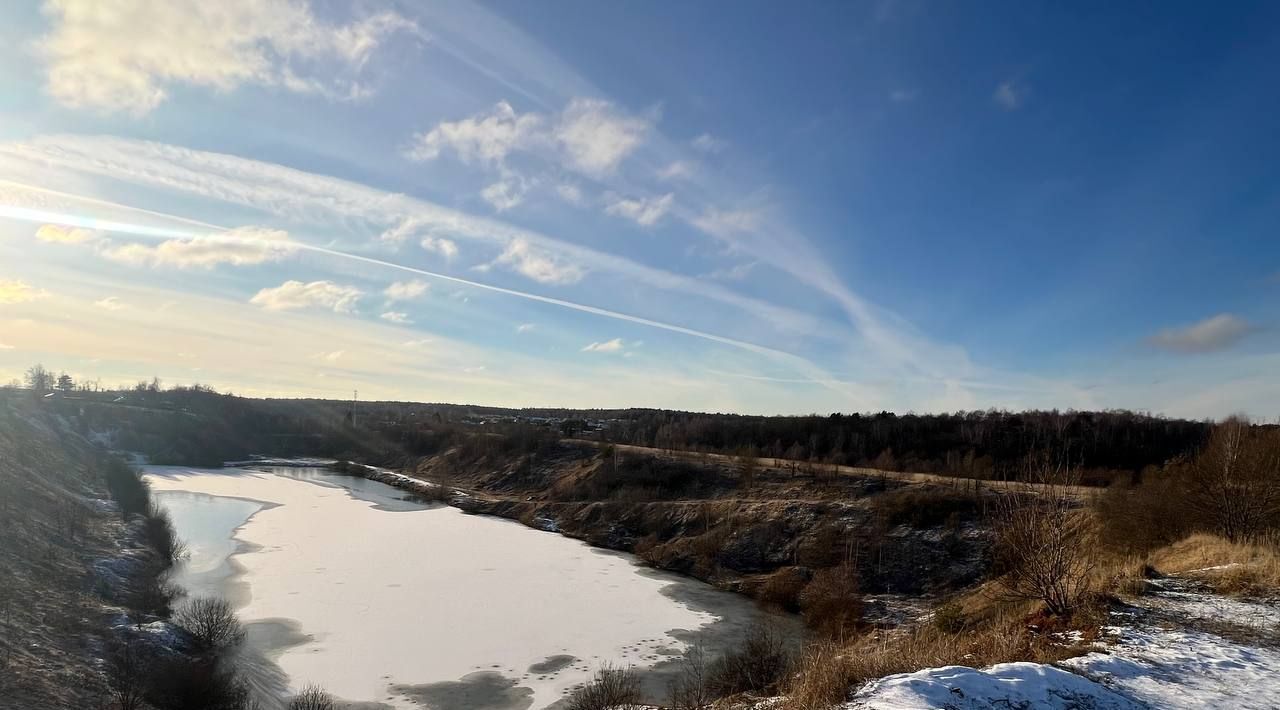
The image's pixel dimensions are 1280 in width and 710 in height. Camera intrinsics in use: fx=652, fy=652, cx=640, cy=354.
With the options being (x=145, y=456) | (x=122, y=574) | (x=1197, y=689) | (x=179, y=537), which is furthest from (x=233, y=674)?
(x=145, y=456)

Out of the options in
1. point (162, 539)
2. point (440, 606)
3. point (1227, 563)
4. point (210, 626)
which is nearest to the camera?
point (1227, 563)

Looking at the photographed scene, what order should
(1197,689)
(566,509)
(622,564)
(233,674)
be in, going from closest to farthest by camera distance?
(1197,689) → (233,674) → (622,564) → (566,509)

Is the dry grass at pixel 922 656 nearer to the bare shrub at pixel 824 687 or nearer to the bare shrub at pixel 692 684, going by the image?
the bare shrub at pixel 824 687

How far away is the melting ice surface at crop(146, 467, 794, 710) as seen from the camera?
23.0 meters

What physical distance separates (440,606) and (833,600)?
19.5m

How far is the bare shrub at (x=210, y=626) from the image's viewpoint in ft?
77.3

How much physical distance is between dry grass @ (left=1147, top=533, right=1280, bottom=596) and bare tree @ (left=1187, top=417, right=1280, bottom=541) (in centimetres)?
156

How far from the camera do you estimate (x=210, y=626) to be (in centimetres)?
2383

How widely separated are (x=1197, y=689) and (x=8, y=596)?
31633 millimetres

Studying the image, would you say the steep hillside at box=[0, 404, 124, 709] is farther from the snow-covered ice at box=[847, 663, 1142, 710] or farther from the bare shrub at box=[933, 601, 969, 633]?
the bare shrub at box=[933, 601, 969, 633]

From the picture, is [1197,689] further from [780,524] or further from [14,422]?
[14,422]

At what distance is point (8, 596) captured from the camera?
2172cm

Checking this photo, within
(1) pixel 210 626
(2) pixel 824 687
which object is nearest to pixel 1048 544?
(2) pixel 824 687

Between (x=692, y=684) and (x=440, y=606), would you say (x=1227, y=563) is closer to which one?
(x=692, y=684)
